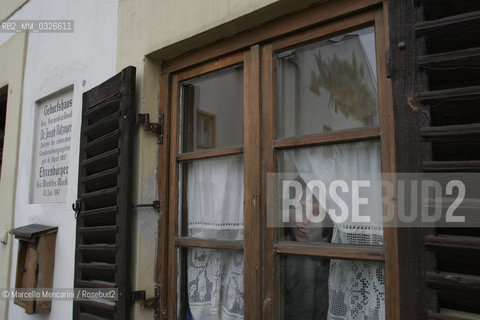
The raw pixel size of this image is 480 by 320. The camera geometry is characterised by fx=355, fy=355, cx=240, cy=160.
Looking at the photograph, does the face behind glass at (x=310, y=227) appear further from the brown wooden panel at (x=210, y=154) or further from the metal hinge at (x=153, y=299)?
the metal hinge at (x=153, y=299)

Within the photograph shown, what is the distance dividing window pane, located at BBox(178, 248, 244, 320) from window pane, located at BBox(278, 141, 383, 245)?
1.24 ft

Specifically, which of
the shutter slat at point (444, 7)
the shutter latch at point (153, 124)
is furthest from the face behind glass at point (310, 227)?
the shutter latch at point (153, 124)

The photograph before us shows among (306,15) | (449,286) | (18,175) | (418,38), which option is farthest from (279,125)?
(18,175)

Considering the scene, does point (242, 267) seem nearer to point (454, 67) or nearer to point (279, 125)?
point (279, 125)

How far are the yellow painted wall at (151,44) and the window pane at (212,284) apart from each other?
21 centimetres

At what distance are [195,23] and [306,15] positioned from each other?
60 centimetres

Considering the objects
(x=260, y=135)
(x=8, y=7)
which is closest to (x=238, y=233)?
(x=260, y=135)

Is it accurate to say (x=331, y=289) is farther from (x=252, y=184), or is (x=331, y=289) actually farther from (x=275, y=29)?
(x=275, y=29)

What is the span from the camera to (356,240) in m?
1.38

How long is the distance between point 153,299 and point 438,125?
5.23ft

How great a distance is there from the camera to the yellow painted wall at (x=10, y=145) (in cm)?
316

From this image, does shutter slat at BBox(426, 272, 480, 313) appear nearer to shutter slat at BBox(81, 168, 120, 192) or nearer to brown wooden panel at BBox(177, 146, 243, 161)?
brown wooden panel at BBox(177, 146, 243, 161)

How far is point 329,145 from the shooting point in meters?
1.48

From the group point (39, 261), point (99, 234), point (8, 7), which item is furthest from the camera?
point (8, 7)
